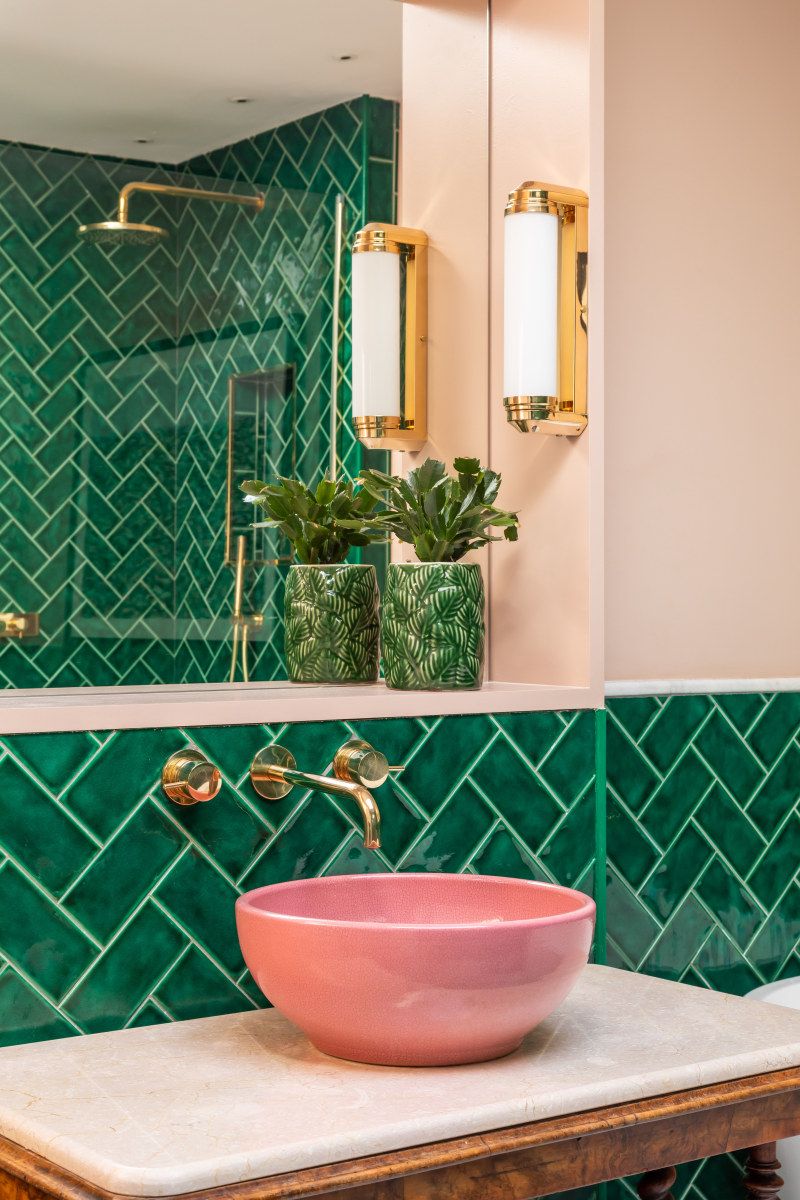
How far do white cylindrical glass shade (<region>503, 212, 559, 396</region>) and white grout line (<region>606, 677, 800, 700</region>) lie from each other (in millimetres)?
511

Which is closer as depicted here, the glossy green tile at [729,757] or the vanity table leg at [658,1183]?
the vanity table leg at [658,1183]

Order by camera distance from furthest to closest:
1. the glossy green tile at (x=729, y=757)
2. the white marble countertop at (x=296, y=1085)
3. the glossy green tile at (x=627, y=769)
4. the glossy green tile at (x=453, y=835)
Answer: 1. the glossy green tile at (x=729, y=757)
2. the glossy green tile at (x=627, y=769)
3. the glossy green tile at (x=453, y=835)
4. the white marble countertop at (x=296, y=1085)

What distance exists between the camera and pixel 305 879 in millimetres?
1759

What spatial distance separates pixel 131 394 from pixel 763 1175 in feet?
4.04

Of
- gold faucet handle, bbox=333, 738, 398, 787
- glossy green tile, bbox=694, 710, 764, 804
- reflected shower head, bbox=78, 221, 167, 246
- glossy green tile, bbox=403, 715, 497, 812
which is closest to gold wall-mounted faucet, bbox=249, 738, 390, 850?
gold faucet handle, bbox=333, 738, 398, 787

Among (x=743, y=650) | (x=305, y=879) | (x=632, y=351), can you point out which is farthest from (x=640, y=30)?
(x=305, y=879)

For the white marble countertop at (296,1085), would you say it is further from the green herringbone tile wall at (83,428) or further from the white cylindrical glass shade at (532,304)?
the white cylindrical glass shade at (532,304)

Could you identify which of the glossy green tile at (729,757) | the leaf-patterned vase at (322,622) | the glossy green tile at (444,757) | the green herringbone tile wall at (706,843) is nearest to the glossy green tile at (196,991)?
the glossy green tile at (444,757)

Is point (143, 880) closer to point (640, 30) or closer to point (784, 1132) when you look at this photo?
point (784, 1132)

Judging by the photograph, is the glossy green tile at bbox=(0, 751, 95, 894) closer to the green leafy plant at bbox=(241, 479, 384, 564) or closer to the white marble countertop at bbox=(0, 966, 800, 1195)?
the white marble countertop at bbox=(0, 966, 800, 1195)

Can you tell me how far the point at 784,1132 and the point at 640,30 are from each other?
A: 172 cm

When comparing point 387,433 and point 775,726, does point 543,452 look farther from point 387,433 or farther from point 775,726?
point 775,726

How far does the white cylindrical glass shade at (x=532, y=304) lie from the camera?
2.05m

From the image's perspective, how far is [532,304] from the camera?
6.75 ft
